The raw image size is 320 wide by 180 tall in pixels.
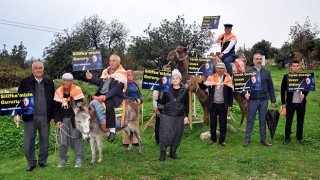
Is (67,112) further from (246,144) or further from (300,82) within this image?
(300,82)

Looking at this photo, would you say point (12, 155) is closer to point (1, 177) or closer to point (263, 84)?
point (1, 177)

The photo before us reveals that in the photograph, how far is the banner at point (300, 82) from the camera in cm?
1010

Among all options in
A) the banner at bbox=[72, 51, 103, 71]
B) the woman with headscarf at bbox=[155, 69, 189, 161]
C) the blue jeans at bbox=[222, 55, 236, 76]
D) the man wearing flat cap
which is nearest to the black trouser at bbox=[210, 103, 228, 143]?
the woman with headscarf at bbox=[155, 69, 189, 161]

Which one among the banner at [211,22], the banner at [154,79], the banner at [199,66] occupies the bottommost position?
the banner at [154,79]


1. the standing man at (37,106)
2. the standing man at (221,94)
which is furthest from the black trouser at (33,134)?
the standing man at (221,94)

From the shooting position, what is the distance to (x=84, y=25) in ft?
144

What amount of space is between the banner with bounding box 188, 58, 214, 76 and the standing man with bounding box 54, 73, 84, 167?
3.75 meters

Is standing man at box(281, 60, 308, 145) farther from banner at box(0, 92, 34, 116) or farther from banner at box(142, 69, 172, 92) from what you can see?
banner at box(0, 92, 34, 116)

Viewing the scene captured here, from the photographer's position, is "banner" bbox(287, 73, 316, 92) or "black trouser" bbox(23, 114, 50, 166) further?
"banner" bbox(287, 73, 316, 92)

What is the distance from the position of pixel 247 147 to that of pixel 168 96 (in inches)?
122

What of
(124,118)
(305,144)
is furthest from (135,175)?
(305,144)

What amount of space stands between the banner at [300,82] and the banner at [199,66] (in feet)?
7.67

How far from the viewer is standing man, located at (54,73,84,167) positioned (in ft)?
27.8

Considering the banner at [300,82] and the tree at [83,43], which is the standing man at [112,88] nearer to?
the banner at [300,82]
